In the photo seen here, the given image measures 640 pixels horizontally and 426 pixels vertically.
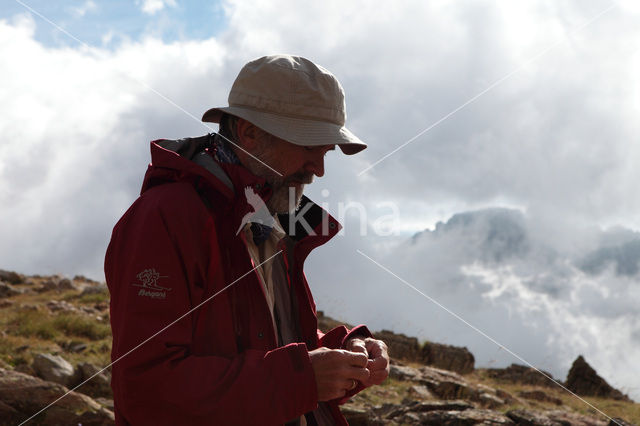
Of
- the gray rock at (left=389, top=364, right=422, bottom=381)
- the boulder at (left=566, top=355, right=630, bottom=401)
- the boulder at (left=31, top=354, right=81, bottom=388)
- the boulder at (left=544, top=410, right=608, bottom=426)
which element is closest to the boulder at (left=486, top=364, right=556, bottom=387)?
the boulder at (left=566, top=355, right=630, bottom=401)

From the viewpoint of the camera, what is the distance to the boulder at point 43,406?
20.5 feet

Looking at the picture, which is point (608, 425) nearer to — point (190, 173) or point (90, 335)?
point (190, 173)

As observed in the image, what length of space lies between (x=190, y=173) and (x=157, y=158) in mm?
139

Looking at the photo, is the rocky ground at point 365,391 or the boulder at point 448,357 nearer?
the rocky ground at point 365,391

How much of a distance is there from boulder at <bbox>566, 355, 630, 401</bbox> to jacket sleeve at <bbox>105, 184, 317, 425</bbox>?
15332 mm

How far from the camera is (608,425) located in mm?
8312

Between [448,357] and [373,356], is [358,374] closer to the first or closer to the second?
[373,356]

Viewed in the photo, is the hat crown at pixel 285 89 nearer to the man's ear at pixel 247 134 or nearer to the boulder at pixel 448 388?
the man's ear at pixel 247 134

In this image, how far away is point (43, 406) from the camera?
6332 mm

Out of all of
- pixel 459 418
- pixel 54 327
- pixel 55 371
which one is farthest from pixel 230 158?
pixel 54 327

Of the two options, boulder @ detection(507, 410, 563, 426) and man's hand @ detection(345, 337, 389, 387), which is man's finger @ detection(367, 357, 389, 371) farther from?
boulder @ detection(507, 410, 563, 426)

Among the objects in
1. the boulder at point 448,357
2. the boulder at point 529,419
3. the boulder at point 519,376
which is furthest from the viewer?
the boulder at point 519,376

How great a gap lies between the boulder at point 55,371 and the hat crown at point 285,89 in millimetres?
6574

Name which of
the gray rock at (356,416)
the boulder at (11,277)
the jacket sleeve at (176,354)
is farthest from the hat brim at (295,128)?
the boulder at (11,277)
